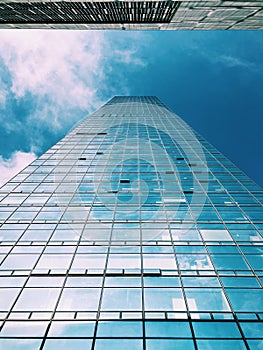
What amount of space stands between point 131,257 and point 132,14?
1406 inches

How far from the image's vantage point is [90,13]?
123ft

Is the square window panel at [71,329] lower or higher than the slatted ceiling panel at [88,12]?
lower

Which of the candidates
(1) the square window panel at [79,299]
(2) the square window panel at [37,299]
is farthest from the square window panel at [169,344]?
(2) the square window panel at [37,299]

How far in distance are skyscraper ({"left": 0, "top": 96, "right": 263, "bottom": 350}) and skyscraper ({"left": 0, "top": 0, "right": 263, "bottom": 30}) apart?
16.1 meters

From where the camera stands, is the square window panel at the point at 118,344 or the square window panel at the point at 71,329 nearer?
the square window panel at the point at 118,344

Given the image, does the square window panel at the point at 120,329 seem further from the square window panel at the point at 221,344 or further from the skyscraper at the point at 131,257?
the square window panel at the point at 221,344

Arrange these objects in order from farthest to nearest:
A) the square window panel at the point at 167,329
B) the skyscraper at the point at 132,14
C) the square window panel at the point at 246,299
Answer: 1. the skyscraper at the point at 132,14
2. the square window panel at the point at 246,299
3. the square window panel at the point at 167,329

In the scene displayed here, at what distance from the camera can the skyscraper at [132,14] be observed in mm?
25438

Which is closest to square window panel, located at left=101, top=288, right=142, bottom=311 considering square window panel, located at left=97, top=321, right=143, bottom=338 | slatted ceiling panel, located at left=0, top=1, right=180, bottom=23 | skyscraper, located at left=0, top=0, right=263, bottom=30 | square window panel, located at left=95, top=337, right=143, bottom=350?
square window panel, located at left=97, top=321, right=143, bottom=338

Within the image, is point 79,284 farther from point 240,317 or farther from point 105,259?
point 240,317

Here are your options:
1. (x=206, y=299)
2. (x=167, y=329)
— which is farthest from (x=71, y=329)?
(x=206, y=299)

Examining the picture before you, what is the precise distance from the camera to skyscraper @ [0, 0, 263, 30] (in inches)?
1001

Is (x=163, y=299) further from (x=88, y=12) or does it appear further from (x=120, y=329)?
(x=88, y=12)

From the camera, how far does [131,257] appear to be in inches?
631
